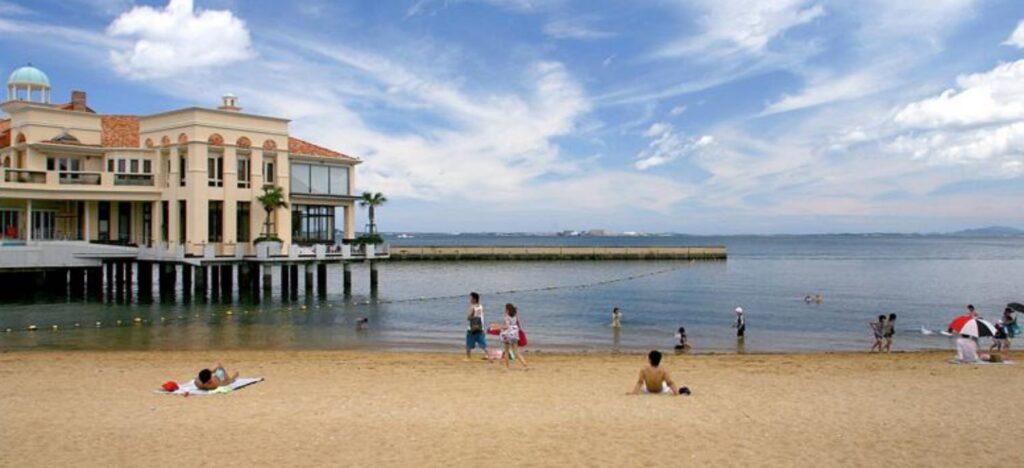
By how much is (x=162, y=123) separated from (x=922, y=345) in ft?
121

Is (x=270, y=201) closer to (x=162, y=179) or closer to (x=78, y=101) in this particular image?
(x=162, y=179)

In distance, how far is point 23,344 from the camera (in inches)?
969

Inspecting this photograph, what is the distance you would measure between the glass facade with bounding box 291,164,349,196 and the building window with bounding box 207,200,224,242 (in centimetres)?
397

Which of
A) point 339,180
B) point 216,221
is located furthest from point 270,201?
point 339,180

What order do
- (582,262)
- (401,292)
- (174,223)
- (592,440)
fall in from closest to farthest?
(592,440) < (174,223) < (401,292) < (582,262)

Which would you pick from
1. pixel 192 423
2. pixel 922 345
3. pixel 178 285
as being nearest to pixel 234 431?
pixel 192 423

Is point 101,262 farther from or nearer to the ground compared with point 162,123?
nearer to the ground

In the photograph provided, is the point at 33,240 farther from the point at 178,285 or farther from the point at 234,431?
the point at 234,431

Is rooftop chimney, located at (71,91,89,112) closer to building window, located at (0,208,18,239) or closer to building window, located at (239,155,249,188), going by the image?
building window, located at (0,208,18,239)

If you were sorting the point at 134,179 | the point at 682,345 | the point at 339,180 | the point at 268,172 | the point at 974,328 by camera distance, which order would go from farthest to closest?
1. the point at 339,180
2. the point at 268,172
3. the point at 134,179
4. the point at 682,345
5. the point at 974,328

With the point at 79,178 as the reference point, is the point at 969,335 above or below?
below

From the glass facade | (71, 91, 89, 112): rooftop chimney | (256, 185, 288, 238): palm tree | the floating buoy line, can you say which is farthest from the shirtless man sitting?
(71, 91, 89, 112): rooftop chimney

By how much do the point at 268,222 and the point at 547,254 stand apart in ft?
229

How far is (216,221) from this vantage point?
38.7 meters
